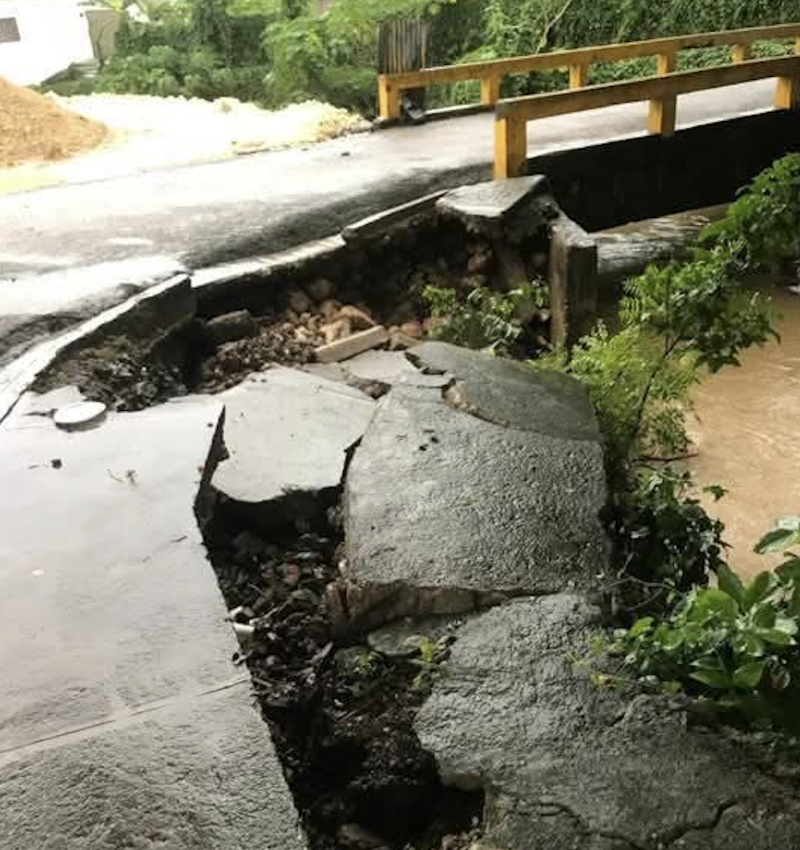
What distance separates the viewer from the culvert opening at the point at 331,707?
248 cm

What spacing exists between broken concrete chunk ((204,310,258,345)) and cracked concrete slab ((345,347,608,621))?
5.04 ft

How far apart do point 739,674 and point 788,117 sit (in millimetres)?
8828

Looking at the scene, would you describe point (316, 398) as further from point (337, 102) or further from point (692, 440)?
point (337, 102)

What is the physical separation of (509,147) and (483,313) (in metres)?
1.83

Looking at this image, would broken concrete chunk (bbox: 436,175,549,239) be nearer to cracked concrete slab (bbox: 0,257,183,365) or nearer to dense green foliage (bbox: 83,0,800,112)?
cracked concrete slab (bbox: 0,257,183,365)

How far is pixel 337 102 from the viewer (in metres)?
15.5

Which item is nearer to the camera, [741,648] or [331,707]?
[741,648]

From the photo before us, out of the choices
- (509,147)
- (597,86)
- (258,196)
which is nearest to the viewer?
(509,147)

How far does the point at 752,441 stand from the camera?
7074mm

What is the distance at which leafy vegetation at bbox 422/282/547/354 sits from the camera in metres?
6.25

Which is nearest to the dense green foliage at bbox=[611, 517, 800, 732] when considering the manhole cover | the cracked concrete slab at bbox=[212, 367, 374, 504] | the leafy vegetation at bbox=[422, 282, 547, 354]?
the cracked concrete slab at bbox=[212, 367, 374, 504]

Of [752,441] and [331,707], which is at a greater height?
[331,707]

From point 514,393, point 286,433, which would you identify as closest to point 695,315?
point 514,393

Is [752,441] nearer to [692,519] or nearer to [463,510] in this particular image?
[692,519]
